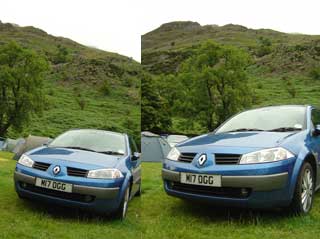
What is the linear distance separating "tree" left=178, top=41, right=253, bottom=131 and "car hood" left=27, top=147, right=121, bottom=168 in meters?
2.33

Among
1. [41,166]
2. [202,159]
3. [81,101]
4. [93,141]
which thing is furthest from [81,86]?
[202,159]

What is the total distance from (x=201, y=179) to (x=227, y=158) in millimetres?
259

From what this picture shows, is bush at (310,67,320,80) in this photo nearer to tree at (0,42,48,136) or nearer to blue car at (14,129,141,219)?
tree at (0,42,48,136)

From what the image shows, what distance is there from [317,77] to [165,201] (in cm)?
633

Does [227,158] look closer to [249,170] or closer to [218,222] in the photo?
[249,170]

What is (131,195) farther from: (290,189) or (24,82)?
(24,82)

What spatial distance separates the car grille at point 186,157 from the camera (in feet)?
9.78

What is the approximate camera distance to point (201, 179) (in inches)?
111

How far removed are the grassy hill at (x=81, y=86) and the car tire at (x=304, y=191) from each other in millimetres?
1924

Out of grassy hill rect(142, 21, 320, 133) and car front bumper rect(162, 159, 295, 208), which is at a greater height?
grassy hill rect(142, 21, 320, 133)

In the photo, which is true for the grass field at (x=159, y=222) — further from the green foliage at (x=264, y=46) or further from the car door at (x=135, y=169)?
the green foliage at (x=264, y=46)

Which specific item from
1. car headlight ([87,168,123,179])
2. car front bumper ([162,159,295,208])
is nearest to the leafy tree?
car headlight ([87,168,123,179])

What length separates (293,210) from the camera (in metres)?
2.90

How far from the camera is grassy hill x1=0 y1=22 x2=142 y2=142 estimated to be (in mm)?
4457
